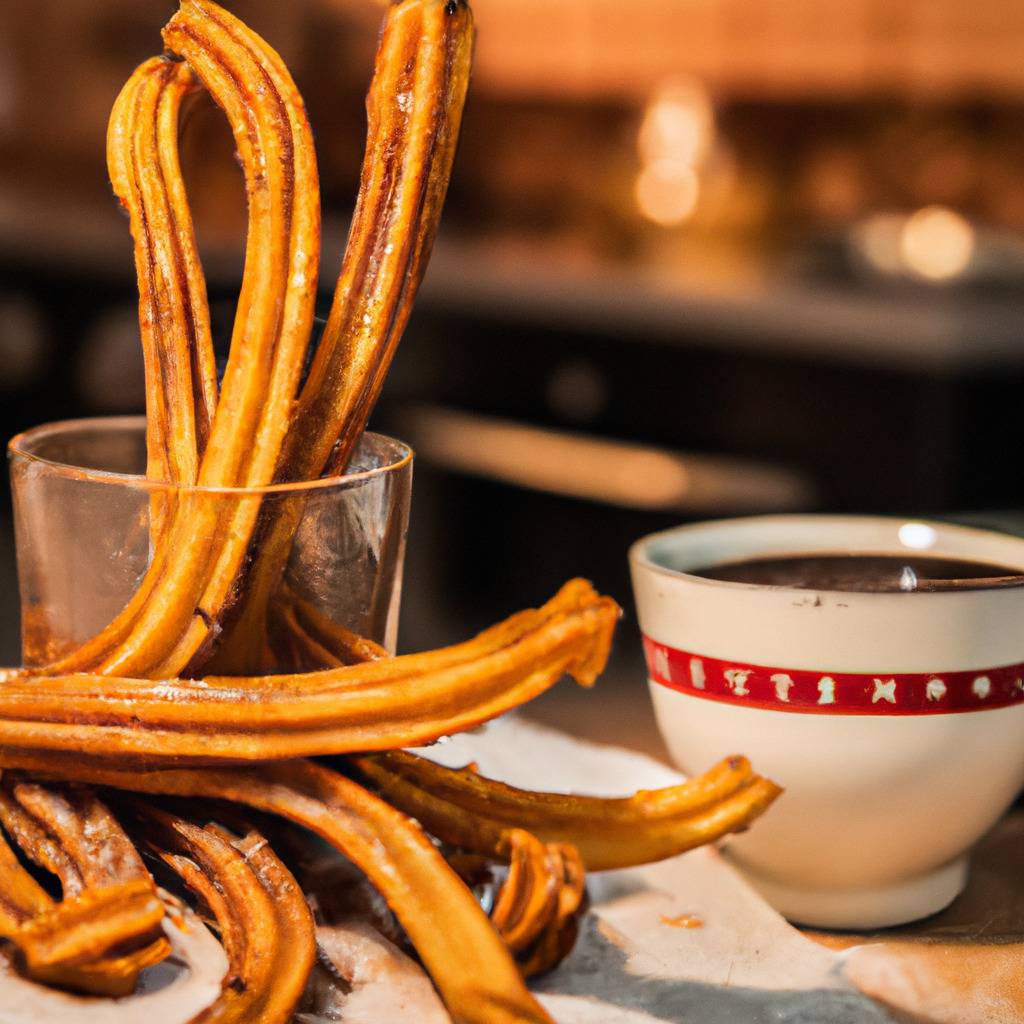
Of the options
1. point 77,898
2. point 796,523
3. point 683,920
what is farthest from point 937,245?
point 77,898

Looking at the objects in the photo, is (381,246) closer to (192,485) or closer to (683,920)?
(192,485)

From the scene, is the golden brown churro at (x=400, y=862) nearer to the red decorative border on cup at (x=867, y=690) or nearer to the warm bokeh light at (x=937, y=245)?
the red decorative border on cup at (x=867, y=690)

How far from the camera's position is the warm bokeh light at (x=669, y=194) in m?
2.18

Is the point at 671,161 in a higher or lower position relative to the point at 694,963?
higher

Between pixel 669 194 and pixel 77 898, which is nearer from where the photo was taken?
pixel 77 898

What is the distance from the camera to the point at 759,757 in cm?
41

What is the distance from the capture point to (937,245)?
1.80 metres

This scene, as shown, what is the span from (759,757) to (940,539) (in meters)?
0.11

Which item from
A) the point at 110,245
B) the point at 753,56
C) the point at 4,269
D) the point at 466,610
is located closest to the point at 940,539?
the point at 466,610

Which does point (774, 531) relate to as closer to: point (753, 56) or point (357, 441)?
point (357, 441)

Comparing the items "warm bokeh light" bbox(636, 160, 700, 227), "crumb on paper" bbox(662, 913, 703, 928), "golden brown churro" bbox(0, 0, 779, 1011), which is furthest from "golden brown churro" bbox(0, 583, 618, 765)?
"warm bokeh light" bbox(636, 160, 700, 227)

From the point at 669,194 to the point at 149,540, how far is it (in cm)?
194

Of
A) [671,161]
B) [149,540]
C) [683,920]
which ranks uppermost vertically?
[671,161]

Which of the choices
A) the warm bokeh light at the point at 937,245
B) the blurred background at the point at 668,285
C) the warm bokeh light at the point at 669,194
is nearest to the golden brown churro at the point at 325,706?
the blurred background at the point at 668,285
